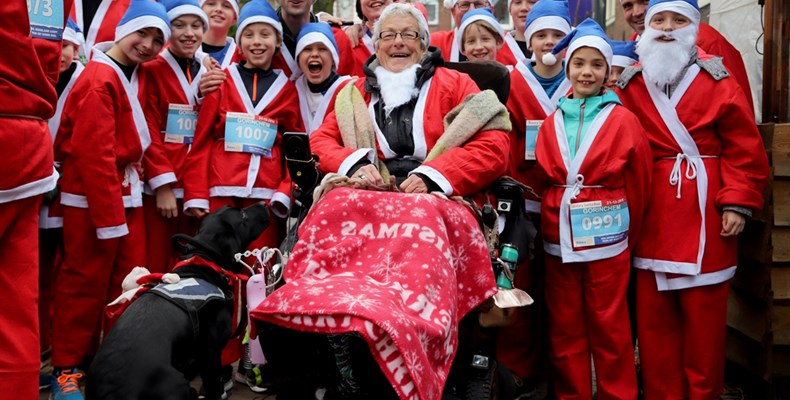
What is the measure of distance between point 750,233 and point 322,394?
274 cm

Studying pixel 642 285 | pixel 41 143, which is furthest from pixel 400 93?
pixel 41 143

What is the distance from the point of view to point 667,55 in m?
4.50

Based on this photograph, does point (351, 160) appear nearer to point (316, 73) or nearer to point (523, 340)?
point (316, 73)

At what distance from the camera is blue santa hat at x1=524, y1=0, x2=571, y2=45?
5.14 metres

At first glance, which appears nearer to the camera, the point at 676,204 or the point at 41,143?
the point at 41,143

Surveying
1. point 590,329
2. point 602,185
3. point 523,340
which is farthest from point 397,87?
point 523,340

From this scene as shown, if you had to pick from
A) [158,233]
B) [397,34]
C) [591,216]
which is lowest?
[158,233]

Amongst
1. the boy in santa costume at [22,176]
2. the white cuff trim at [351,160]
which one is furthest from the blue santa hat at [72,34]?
the boy in santa costume at [22,176]

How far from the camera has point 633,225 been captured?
4461 millimetres

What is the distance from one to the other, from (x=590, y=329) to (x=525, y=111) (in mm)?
1340

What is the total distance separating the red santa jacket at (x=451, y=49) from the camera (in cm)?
562

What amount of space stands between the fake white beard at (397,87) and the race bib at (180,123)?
1.36 metres

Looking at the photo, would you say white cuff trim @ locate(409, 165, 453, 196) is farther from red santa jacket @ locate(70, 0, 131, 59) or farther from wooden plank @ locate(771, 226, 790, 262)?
red santa jacket @ locate(70, 0, 131, 59)

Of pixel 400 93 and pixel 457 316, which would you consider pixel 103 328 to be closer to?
pixel 400 93
